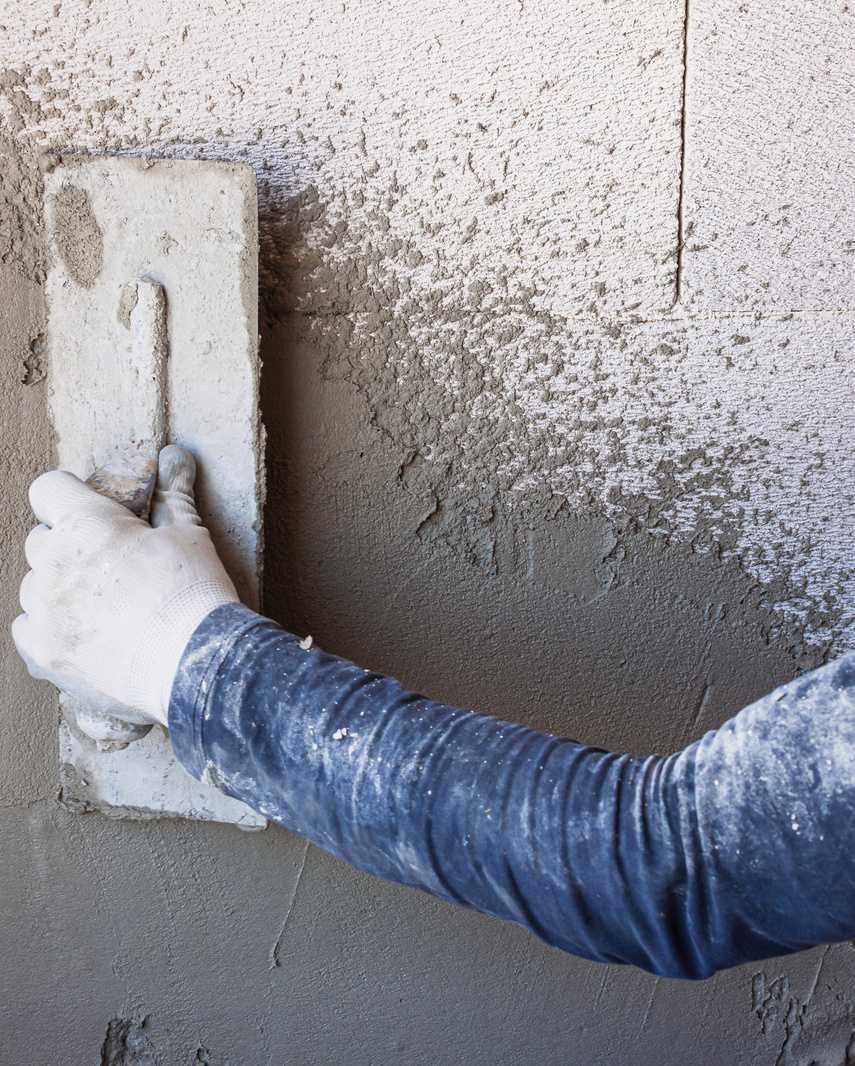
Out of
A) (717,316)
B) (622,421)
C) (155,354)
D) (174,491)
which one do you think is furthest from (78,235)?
(717,316)

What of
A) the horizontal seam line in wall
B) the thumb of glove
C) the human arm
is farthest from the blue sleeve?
the horizontal seam line in wall

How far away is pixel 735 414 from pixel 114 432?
994mm

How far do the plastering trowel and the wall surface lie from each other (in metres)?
0.09

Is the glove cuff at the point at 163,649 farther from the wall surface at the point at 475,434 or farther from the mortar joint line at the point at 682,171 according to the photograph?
the mortar joint line at the point at 682,171

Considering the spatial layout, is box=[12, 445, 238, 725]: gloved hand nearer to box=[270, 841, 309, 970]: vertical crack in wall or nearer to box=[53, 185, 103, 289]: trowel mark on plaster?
box=[53, 185, 103, 289]: trowel mark on plaster

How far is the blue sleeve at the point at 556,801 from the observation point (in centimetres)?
67

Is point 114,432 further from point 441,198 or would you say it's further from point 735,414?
point 735,414

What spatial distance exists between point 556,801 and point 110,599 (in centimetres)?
62

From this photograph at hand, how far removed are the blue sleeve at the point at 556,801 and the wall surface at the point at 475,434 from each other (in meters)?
0.39

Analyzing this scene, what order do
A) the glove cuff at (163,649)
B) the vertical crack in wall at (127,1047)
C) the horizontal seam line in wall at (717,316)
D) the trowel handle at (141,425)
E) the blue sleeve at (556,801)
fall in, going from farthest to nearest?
the vertical crack in wall at (127,1047), the horizontal seam line in wall at (717,316), the trowel handle at (141,425), the glove cuff at (163,649), the blue sleeve at (556,801)

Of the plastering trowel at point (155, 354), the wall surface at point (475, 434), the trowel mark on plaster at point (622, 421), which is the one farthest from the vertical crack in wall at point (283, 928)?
the trowel mark on plaster at point (622, 421)

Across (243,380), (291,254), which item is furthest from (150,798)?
(291,254)

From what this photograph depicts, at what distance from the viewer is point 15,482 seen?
1.23m

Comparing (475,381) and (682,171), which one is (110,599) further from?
(682,171)
